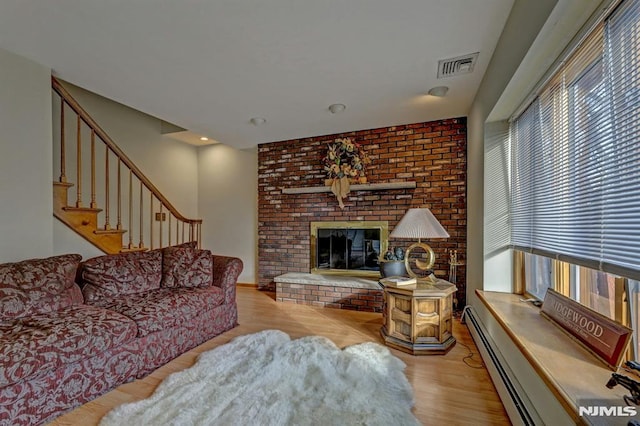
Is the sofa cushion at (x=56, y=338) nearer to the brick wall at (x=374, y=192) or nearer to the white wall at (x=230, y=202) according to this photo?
the brick wall at (x=374, y=192)

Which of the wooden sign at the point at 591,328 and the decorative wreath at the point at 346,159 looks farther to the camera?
the decorative wreath at the point at 346,159

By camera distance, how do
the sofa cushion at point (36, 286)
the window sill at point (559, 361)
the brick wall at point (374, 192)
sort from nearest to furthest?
the window sill at point (559, 361)
the sofa cushion at point (36, 286)
the brick wall at point (374, 192)

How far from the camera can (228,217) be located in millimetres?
5352

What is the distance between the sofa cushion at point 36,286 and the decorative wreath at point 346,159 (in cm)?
299

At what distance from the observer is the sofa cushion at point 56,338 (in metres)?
1.53

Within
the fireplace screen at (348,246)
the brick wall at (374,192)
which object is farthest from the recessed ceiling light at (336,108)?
the fireplace screen at (348,246)

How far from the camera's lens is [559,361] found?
1.18 m

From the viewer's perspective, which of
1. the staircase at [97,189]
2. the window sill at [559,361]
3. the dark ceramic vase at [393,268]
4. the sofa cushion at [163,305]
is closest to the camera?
the window sill at [559,361]

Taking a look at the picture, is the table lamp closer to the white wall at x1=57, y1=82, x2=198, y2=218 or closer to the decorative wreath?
the decorative wreath

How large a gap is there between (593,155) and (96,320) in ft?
9.75

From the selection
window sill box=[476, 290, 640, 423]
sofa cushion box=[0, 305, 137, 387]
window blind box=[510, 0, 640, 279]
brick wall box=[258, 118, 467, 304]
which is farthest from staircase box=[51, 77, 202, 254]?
window blind box=[510, 0, 640, 279]

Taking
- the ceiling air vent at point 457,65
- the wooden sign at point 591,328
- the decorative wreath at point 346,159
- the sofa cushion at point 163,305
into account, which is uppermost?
the ceiling air vent at point 457,65

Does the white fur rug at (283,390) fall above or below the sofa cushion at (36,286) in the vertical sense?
below

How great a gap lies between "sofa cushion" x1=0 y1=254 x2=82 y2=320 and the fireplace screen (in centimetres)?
286
